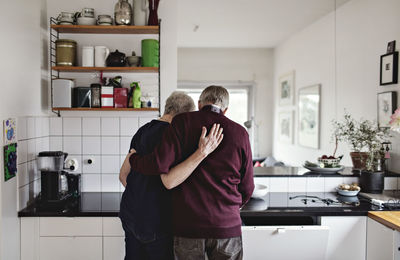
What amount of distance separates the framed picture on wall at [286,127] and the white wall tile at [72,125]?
131 inches

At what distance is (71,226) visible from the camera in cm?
209

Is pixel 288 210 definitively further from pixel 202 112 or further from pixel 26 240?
pixel 26 240

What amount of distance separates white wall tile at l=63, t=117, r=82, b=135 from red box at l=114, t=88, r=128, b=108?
1.14 ft

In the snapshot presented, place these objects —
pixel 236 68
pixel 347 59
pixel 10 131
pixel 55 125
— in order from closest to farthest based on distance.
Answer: pixel 10 131 → pixel 55 125 → pixel 347 59 → pixel 236 68

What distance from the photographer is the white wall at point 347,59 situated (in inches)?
112

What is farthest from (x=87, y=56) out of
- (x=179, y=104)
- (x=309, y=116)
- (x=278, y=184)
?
Result: (x=309, y=116)

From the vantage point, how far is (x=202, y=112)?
150 cm

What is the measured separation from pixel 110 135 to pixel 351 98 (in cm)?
226

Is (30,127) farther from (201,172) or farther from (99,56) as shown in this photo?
(201,172)

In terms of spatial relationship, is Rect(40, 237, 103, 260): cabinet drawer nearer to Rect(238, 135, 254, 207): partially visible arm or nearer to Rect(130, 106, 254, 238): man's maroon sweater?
Rect(130, 106, 254, 238): man's maroon sweater

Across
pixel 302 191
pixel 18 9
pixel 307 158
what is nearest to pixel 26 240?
pixel 18 9

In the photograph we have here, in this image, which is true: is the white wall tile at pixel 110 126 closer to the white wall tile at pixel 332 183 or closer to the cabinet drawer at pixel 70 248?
the cabinet drawer at pixel 70 248

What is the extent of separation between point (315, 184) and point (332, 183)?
0.41 ft

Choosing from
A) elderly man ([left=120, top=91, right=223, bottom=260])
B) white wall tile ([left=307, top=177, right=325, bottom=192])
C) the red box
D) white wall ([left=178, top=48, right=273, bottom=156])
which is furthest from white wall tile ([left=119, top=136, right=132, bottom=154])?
white wall ([left=178, top=48, right=273, bottom=156])
